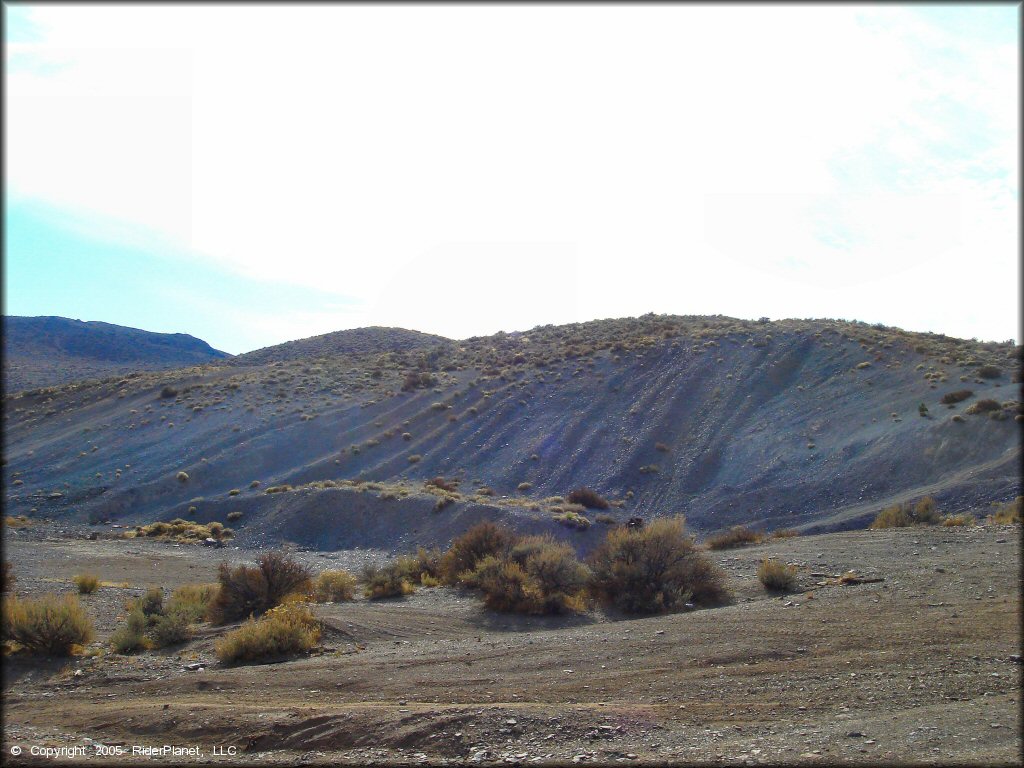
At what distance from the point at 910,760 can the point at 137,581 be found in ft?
75.5

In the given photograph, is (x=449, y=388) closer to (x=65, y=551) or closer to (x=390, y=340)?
(x=65, y=551)

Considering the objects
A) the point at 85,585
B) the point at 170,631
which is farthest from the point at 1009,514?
the point at 85,585

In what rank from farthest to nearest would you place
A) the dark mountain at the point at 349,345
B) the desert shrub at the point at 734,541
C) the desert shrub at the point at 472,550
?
the dark mountain at the point at 349,345 < the desert shrub at the point at 734,541 < the desert shrub at the point at 472,550

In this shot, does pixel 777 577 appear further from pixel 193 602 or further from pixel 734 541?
pixel 193 602

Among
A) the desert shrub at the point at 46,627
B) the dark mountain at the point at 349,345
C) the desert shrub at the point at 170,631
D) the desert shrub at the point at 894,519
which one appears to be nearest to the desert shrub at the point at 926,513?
the desert shrub at the point at 894,519

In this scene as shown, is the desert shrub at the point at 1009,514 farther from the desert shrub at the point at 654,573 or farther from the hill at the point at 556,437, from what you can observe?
the desert shrub at the point at 654,573

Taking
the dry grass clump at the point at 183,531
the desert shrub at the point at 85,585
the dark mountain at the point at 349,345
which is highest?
the dark mountain at the point at 349,345

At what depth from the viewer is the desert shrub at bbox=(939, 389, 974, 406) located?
36.9 meters

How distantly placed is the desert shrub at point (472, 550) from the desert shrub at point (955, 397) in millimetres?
28321

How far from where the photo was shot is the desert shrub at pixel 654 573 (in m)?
15.2

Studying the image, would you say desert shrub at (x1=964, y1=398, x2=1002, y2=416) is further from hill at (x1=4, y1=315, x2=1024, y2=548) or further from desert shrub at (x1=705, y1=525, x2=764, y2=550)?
desert shrub at (x1=705, y1=525, x2=764, y2=550)

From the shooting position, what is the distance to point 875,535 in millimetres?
20000

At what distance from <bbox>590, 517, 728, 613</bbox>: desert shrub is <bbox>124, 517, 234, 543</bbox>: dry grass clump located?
23.7 metres

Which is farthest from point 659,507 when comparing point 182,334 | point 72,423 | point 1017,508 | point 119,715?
point 182,334
